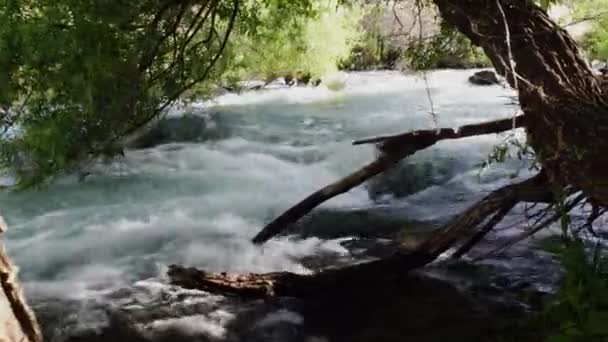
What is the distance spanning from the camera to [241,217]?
773 cm

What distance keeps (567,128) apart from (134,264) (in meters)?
4.67

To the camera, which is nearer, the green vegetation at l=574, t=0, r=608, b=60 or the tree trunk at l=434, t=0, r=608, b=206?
the tree trunk at l=434, t=0, r=608, b=206

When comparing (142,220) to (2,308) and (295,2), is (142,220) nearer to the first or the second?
(295,2)

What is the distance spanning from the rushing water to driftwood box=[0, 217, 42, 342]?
298cm

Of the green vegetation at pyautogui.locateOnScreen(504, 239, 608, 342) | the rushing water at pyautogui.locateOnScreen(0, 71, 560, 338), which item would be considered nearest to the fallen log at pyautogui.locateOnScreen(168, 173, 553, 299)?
the rushing water at pyautogui.locateOnScreen(0, 71, 560, 338)

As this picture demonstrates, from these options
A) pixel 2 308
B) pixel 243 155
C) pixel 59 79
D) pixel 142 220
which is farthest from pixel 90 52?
pixel 243 155

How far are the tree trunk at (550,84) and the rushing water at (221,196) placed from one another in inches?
42.7

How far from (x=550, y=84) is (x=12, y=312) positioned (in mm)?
2075

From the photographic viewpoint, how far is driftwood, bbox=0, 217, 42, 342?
6.08 ft

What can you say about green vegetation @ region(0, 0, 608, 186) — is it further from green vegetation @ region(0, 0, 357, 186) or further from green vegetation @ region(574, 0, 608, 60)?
green vegetation @ region(574, 0, 608, 60)

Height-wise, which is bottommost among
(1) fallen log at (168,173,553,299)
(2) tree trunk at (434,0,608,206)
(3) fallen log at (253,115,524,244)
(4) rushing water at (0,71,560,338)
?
(4) rushing water at (0,71,560,338)

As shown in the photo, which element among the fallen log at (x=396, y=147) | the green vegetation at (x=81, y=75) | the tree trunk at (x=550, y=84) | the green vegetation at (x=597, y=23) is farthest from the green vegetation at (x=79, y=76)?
the green vegetation at (x=597, y=23)

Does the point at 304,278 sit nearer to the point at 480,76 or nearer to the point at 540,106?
the point at 540,106

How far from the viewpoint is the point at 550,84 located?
282 centimetres
